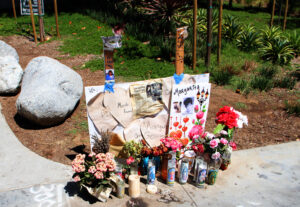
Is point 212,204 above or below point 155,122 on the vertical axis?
below

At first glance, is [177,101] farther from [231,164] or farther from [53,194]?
[53,194]

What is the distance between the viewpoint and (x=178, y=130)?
172 inches

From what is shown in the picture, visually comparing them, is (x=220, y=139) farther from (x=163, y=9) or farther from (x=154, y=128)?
(x=163, y=9)

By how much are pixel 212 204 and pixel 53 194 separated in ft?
6.16

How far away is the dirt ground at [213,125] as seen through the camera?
179 inches

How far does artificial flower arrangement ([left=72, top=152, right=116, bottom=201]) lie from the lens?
3.31m

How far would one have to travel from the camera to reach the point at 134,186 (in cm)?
→ 350

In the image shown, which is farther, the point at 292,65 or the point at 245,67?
the point at 292,65

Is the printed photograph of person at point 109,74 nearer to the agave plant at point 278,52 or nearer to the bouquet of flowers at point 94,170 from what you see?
the bouquet of flowers at point 94,170

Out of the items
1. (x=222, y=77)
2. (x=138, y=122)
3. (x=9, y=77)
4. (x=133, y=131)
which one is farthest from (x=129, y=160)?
(x=222, y=77)

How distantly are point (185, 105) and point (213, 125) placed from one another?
129 centimetres

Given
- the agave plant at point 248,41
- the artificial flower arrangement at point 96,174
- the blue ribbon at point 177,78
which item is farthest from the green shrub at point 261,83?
the artificial flower arrangement at point 96,174

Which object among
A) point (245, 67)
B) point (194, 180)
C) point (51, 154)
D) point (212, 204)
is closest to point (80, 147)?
point (51, 154)

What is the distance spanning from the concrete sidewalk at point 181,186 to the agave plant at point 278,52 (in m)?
4.70
